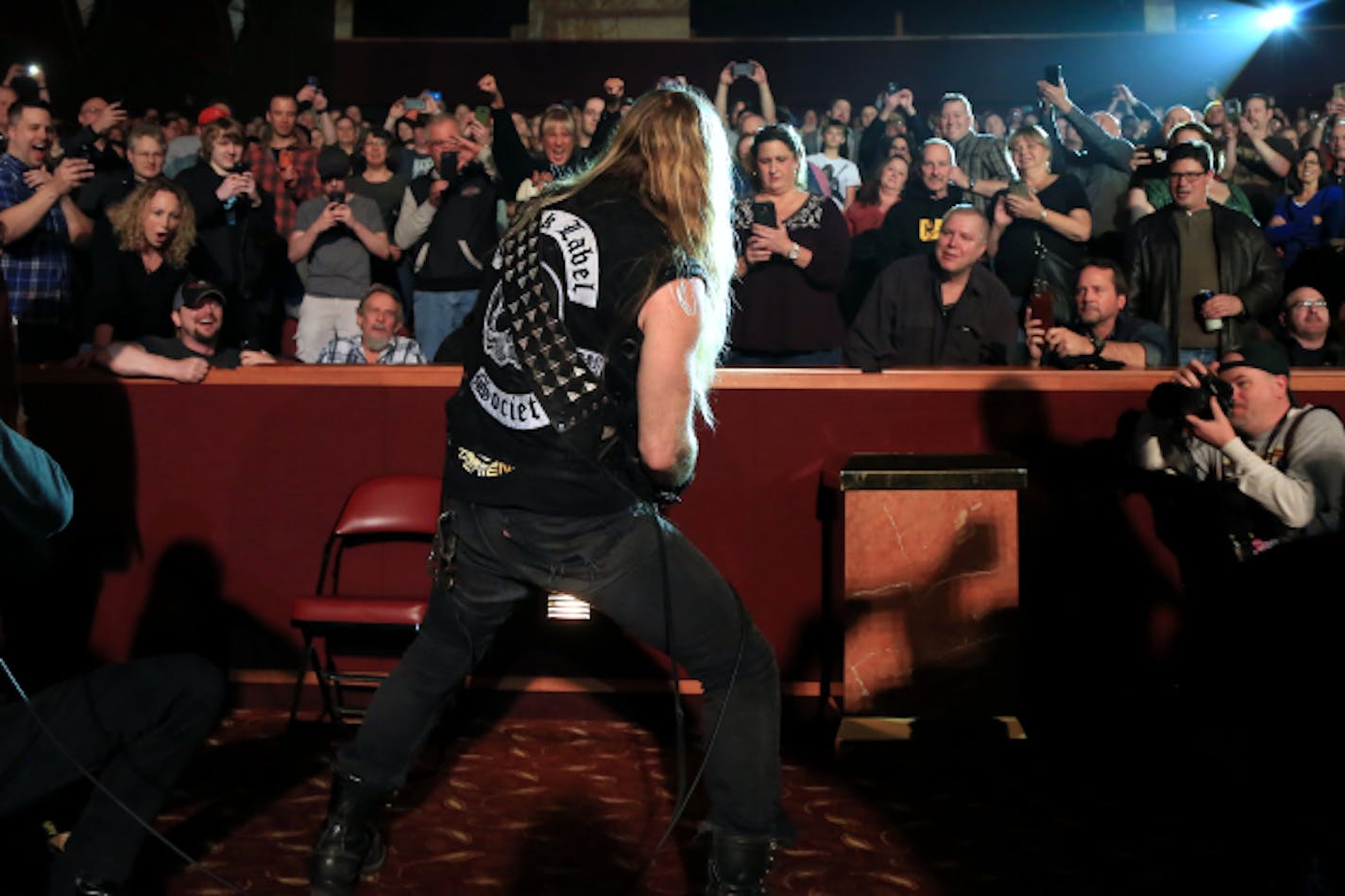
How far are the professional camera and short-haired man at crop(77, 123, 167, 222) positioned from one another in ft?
15.9

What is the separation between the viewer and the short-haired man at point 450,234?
23.0ft

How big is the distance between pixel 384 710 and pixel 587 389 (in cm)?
93

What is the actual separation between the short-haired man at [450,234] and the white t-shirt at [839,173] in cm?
304

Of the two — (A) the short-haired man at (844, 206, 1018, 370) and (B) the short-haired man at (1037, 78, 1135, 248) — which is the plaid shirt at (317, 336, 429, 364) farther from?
(B) the short-haired man at (1037, 78, 1135, 248)

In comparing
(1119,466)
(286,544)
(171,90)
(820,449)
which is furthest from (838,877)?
(171,90)

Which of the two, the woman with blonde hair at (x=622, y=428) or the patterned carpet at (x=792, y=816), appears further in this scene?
the patterned carpet at (x=792, y=816)

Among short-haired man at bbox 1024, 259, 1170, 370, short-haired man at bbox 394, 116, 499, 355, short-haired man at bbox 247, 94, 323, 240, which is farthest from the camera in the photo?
short-haired man at bbox 247, 94, 323, 240

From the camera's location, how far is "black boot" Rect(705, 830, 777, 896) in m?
2.97

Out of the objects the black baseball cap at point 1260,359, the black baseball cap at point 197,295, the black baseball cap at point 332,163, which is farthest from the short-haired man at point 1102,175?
the black baseball cap at point 197,295

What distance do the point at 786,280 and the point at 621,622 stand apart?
10.8 ft

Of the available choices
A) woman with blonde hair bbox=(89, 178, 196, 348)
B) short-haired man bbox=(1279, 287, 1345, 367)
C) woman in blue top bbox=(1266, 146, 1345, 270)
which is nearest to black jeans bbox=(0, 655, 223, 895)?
woman with blonde hair bbox=(89, 178, 196, 348)

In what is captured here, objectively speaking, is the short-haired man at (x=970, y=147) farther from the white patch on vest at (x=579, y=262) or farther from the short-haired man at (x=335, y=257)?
the white patch on vest at (x=579, y=262)

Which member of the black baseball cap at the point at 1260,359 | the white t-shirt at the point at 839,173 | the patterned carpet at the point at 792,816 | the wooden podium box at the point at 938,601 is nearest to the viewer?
the patterned carpet at the point at 792,816

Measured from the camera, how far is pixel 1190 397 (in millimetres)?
4320
